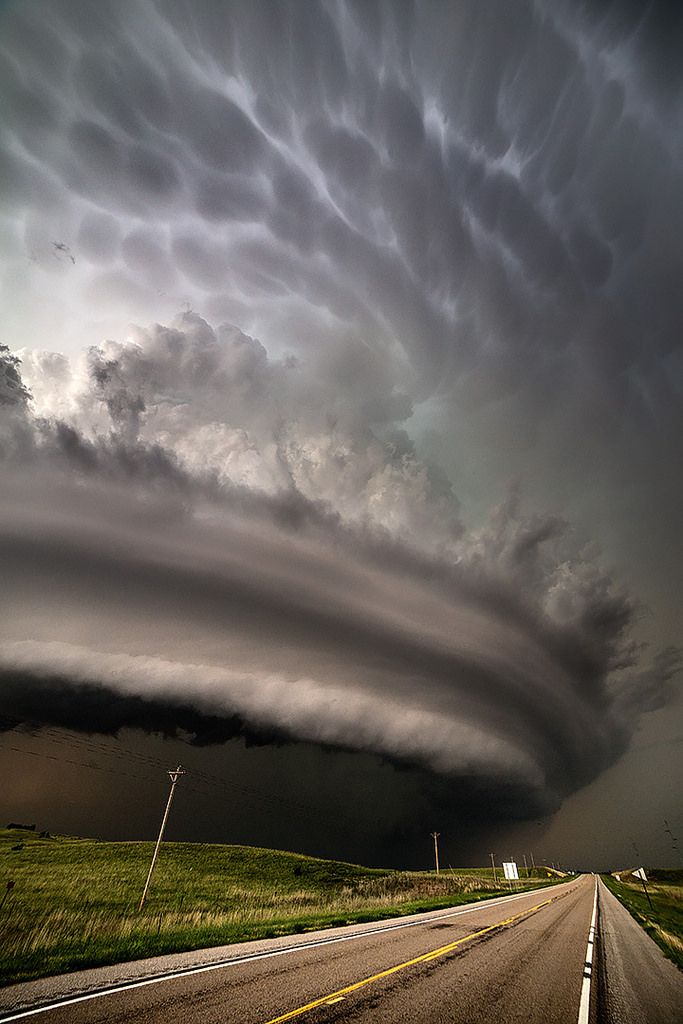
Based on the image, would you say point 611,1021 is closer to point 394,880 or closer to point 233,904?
point 233,904

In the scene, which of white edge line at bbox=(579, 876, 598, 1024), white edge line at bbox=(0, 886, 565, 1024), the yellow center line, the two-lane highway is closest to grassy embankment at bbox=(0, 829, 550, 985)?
white edge line at bbox=(0, 886, 565, 1024)

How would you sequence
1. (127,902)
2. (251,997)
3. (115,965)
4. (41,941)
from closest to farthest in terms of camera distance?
1. (251,997)
2. (115,965)
3. (41,941)
4. (127,902)

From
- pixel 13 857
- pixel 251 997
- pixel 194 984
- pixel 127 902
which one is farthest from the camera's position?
pixel 13 857

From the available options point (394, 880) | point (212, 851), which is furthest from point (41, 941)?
point (212, 851)

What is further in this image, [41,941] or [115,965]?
[41,941]

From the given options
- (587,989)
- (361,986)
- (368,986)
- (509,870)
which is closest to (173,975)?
(361,986)

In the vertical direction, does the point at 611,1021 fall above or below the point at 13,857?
below
